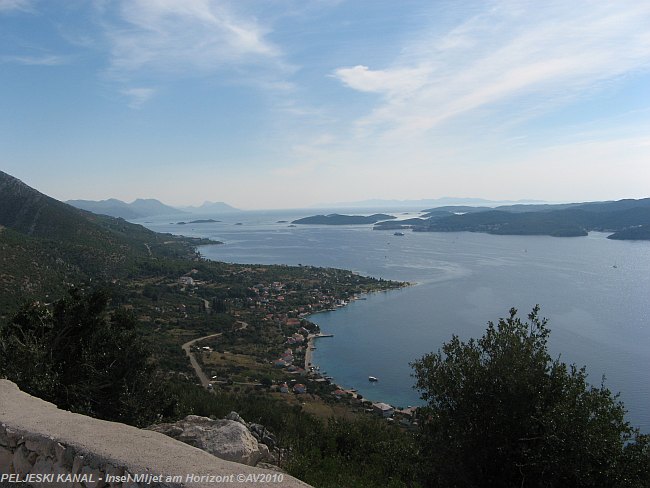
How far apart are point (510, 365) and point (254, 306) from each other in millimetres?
46332

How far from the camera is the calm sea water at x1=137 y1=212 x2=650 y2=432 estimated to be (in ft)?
101

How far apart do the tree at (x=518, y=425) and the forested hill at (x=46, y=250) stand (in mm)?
27172

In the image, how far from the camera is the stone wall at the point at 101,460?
3.38 metres

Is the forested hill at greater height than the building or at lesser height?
greater

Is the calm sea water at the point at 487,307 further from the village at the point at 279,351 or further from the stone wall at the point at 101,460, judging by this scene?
the stone wall at the point at 101,460

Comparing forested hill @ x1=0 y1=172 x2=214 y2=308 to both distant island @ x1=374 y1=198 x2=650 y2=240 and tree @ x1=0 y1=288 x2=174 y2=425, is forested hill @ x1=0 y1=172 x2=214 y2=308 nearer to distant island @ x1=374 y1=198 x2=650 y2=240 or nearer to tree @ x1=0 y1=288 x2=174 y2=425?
tree @ x1=0 y1=288 x2=174 y2=425

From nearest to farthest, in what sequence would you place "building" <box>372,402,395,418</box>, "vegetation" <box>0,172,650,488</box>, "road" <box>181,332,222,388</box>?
"vegetation" <box>0,172,650,488</box>, "building" <box>372,402,395,418</box>, "road" <box>181,332,222,388</box>

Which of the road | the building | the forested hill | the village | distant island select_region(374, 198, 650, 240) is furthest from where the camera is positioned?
distant island select_region(374, 198, 650, 240)

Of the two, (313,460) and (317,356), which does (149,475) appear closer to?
(313,460)

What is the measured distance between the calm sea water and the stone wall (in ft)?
19.4

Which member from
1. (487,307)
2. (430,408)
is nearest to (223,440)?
(430,408)

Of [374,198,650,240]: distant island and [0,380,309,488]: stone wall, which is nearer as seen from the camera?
[0,380,309,488]: stone wall

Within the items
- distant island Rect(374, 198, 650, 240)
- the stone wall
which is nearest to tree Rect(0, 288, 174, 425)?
the stone wall

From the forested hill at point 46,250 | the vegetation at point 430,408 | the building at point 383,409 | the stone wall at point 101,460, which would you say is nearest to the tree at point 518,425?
the vegetation at point 430,408
